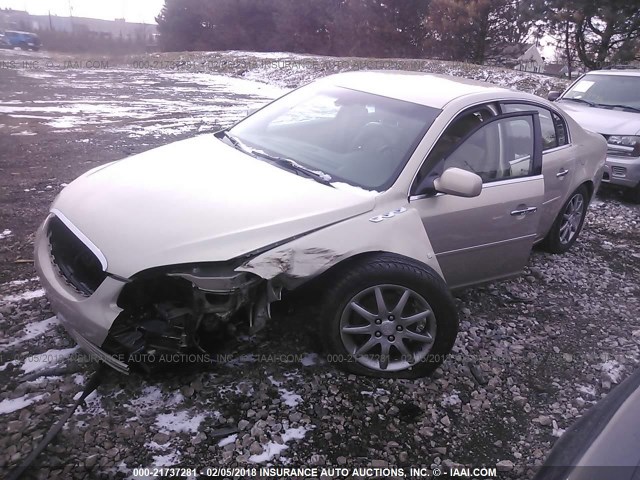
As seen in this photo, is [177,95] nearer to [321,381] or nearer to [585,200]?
[585,200]

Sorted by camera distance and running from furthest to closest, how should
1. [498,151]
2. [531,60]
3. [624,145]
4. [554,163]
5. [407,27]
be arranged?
1. [407,27]
2. [531,60]
3. [624,145]
4. [554,163]
5. [498,151]

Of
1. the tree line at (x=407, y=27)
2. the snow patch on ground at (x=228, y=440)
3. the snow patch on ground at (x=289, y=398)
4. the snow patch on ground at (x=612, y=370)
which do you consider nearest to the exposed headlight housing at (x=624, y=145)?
the snow patch on ground at (x=612, y=370)

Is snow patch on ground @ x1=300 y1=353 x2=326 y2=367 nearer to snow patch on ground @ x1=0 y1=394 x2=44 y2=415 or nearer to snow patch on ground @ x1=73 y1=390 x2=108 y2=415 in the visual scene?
snow patch on ground @ x1=73 y1=390 x2=108 y2=415

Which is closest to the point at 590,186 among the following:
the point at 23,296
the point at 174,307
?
the point at 174,307

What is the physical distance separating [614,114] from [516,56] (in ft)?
62.1

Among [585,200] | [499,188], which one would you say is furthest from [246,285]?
[585,200]

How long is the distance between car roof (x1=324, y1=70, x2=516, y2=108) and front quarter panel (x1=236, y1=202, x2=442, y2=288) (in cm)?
93

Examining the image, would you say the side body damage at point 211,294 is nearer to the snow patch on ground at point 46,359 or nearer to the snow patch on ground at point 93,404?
the snow patch on ground at point 93,404

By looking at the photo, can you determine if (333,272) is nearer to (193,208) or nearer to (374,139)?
(193,208)

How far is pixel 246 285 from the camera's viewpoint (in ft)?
8.12

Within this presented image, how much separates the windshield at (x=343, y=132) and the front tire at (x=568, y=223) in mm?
2184

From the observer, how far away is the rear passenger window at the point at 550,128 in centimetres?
415

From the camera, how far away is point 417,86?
371 cm

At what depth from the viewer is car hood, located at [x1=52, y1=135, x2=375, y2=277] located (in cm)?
246
